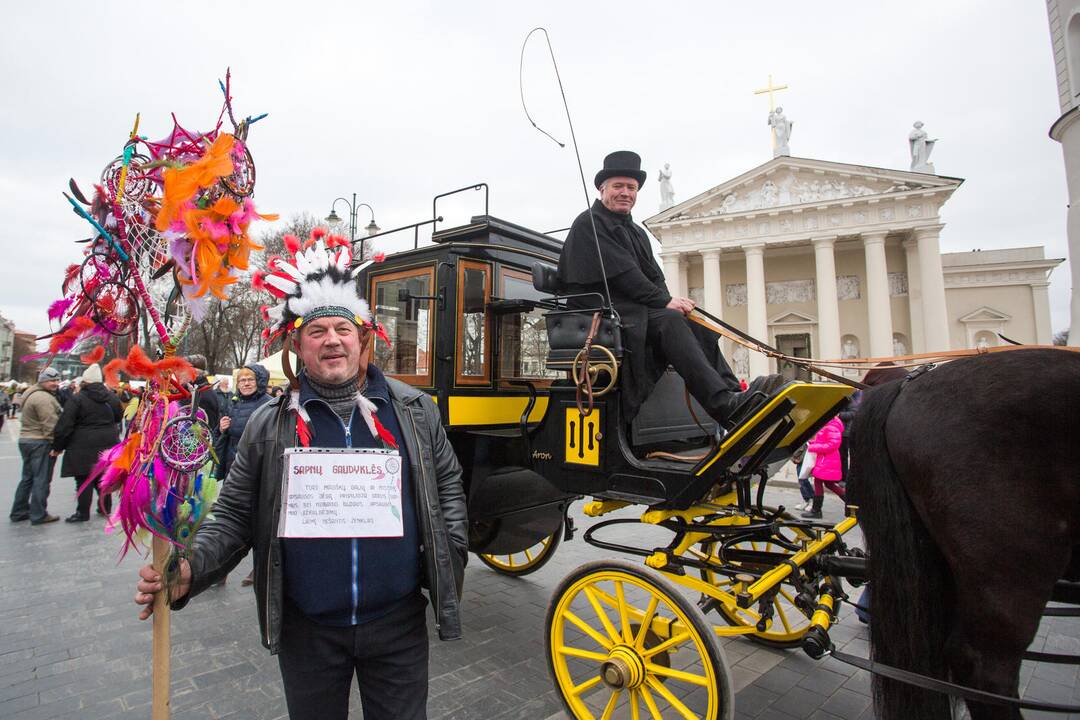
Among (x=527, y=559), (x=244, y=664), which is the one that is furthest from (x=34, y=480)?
(x=527, y=559)

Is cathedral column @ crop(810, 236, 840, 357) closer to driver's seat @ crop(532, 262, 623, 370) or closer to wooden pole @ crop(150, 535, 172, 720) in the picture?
driver's seat @ crop(532, 262, 623, 370)

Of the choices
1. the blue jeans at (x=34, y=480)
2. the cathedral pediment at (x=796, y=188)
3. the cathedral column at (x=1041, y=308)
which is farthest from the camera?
the cathedral column at (x=1041, y=308)

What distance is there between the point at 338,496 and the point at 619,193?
2337mm

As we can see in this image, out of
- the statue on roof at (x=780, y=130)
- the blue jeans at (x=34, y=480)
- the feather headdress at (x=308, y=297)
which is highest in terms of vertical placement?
the statue on roof at (x=780, y=130)

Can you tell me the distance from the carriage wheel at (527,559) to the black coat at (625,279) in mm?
2135

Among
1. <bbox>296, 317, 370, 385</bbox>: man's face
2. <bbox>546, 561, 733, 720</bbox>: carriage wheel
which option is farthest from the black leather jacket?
<bbox>546, 561, 733, 720</bbox>: carriage wheel

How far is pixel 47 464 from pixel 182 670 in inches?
212

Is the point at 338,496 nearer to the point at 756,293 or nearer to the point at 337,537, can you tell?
the point at 337,537

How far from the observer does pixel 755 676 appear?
325 cm

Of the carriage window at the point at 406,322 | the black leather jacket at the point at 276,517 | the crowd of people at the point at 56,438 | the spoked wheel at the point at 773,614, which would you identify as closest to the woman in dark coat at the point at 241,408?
the carriage window at the point at 406,322

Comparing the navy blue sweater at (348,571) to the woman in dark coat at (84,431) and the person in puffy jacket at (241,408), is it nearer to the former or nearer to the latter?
the person in puffy jacket at (241,408)

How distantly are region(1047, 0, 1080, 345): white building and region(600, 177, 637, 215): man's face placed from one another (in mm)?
3691

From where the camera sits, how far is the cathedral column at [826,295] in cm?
2905

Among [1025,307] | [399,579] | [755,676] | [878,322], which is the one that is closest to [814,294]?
[878,322]
